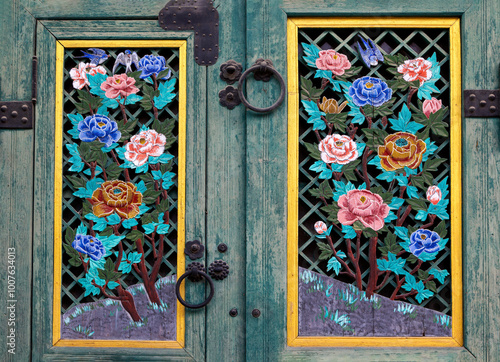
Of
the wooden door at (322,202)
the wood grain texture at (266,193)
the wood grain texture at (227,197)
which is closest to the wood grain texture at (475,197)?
the wooden door at (322,202)

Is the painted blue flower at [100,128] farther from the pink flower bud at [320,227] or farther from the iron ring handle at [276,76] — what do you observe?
the pink flower bud at [320,227]

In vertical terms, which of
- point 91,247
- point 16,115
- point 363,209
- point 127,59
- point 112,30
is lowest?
point 91,247

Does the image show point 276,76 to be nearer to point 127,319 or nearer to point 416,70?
point 416,70

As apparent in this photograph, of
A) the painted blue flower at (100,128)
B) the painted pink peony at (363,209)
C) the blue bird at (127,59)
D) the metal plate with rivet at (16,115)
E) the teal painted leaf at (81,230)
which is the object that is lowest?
the teal painted leaf at (81,230)

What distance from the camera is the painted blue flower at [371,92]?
1572mm

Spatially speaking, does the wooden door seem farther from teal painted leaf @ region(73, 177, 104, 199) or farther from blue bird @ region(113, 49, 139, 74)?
teal painted leaf @ region(73, 177, 104, 199)

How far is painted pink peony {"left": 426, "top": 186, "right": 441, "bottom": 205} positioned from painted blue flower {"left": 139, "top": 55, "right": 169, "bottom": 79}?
1073 mm

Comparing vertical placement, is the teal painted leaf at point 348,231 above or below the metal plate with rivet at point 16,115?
below

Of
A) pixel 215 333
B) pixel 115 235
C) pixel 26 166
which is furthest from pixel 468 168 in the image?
pixel 26 166

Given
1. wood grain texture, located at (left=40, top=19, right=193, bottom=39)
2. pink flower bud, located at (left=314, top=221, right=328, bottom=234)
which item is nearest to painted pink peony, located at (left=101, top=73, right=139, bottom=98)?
wood grain texture, located at (left=40, top=19, right=193, bottom=39)

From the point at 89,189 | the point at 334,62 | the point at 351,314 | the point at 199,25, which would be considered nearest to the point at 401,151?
the point at 334,62

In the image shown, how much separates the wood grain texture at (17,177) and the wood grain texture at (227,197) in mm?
671

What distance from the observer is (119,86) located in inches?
63.3

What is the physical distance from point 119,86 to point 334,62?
2.64ft
